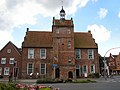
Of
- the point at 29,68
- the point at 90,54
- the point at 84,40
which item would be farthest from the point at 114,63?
the point at 29,68

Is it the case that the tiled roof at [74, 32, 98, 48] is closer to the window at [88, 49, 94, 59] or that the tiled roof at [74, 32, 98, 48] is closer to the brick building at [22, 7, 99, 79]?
the brick building at [22, 7, 99, 79]

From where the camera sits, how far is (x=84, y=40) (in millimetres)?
56094

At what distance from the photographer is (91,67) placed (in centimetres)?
5250

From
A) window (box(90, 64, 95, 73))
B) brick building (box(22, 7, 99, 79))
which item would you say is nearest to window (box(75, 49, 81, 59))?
brick building (box(22, 7, 99, 79))

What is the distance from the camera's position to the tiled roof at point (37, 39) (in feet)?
171

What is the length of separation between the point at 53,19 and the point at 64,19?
111 inches

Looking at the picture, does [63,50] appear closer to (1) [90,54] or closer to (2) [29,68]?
(1) [90,54]

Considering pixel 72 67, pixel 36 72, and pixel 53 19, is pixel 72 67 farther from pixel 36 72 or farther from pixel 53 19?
pixel 53 19

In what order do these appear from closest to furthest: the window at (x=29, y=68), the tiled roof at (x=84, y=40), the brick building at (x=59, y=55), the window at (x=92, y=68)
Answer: the brick building at (x=59, y=55) < the window at (x=29, y=68) < the window at (x=92, y=68) < the tiled roof at (x=84, y=40)

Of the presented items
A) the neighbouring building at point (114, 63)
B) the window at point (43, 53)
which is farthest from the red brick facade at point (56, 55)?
the neighbouring building at point (114, 63)

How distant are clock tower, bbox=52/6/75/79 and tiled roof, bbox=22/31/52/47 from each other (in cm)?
287

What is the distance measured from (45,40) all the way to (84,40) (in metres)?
10.6

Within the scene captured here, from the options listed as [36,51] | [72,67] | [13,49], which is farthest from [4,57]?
[72,67]

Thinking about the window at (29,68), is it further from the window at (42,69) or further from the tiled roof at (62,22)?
the tiled roof at (62,22)
